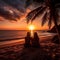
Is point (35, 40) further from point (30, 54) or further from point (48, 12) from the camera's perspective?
point (48, 12)

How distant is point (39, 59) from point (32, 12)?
839 centimetres

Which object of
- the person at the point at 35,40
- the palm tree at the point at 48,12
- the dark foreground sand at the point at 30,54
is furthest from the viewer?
the palm tree at the point at 48,12

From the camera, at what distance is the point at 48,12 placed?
1554 centimetres

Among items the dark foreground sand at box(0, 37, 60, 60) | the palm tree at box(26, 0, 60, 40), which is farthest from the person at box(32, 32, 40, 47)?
the palm tree at box(26, 0, 60, 40)

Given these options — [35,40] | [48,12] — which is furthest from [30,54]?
[48,12]

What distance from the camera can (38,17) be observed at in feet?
49.5

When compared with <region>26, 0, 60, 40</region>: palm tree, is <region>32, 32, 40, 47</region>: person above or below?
below

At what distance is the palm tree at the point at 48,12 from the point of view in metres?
14.4

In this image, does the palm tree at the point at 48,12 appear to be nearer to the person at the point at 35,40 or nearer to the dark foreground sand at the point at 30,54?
the person at the point at 35,40

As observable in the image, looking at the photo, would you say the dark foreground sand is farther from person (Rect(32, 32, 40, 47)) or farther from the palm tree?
the palm tree

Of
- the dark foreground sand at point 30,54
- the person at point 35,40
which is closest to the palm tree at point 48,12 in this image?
the person at point 35,40

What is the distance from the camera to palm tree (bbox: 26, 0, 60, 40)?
1438 cm

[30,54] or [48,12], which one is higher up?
[48,12]

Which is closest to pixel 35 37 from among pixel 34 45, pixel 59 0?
pixel 34 45
